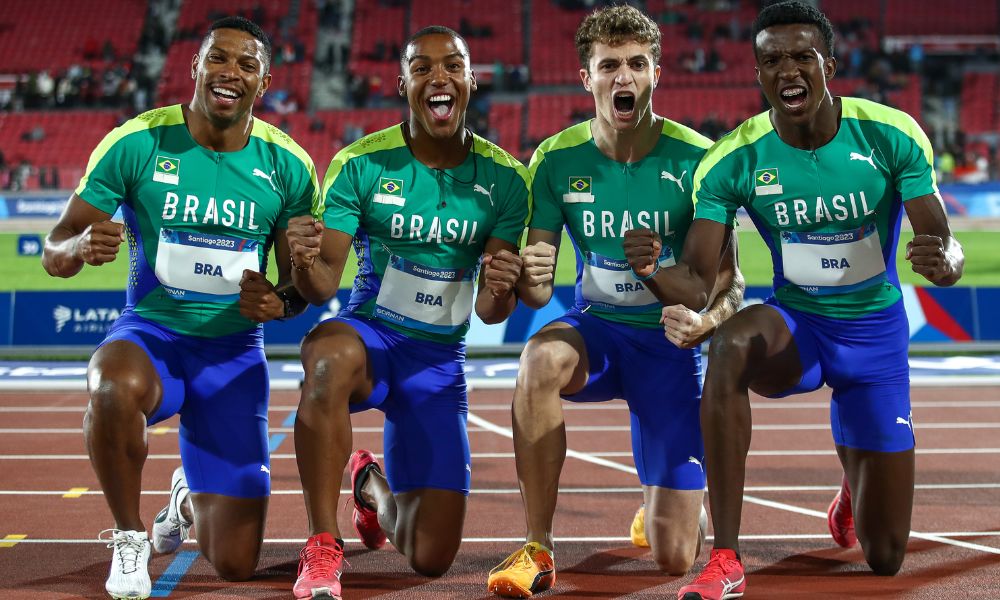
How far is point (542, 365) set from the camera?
3998mm

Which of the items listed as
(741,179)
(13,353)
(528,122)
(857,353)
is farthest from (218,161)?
(528,122)

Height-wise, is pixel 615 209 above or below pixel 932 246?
above

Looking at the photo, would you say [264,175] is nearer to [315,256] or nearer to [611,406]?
[315,256]

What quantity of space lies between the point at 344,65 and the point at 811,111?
1129 inches

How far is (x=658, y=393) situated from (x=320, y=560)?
1568 millimetres

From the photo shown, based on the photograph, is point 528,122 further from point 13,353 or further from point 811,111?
point 811,111

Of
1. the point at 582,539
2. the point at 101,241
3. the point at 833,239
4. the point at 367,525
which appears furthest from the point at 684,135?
the point at 101,241

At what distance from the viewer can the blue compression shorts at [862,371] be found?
13.5 feet

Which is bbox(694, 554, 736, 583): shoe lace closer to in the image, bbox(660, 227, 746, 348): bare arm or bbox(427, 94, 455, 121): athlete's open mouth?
bbox(660, 227, 746, 348): bare arm

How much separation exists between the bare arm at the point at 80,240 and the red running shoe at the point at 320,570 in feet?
3.98

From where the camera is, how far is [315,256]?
396cm

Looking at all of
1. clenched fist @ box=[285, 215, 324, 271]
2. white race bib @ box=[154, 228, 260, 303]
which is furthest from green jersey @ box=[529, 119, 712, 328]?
white race bib @ box=[154, 228, 260, 303]

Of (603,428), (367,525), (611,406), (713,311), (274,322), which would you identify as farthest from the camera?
(274,322)

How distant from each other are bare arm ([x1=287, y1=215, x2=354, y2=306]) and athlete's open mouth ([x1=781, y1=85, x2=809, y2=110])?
179 cm
